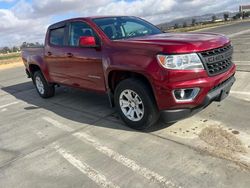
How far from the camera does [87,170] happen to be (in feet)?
12.4

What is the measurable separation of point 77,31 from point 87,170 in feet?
10.1

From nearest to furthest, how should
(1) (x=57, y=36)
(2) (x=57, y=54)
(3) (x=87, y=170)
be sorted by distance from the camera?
(3) (x=87, y=170) → (2) (x=57, y=54) → (1) (x=57, y=36)

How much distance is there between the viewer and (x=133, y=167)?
12.2 ft

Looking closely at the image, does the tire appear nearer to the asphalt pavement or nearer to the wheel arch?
the wheel arch

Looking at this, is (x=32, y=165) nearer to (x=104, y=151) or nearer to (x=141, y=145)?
(x=104, y=151)

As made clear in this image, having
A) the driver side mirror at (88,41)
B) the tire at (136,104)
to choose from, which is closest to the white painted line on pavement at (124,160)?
the tire at (136,104)

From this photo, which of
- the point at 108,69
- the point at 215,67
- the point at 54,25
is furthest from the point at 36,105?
the point at 215,67

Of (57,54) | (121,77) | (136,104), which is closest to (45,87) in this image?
(57,54)

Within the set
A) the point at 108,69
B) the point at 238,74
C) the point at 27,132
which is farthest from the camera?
the point at 238,74

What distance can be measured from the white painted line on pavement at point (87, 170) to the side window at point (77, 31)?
2144 mm

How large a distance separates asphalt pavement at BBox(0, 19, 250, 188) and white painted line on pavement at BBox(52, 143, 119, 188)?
1 cm

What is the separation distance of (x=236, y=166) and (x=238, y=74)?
4623 mm

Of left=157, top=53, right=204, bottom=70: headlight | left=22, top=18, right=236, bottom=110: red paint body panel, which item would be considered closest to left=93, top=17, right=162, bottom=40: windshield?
left=22, top=18, right=236, bottom=110: red paint body panel

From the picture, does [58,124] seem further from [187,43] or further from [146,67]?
[187,43]
